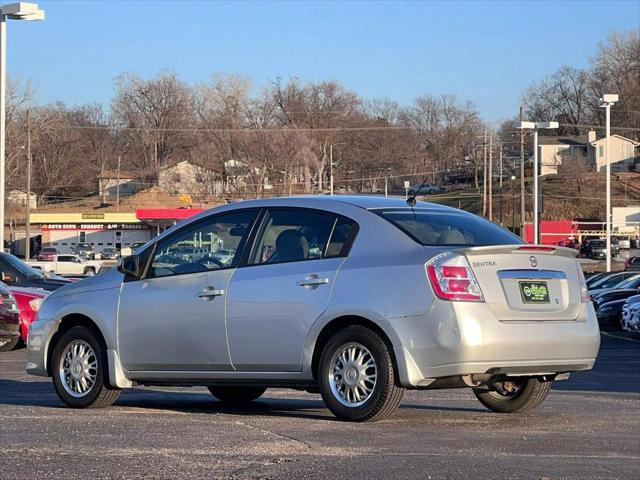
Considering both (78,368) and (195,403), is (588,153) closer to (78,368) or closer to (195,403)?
(195,403)

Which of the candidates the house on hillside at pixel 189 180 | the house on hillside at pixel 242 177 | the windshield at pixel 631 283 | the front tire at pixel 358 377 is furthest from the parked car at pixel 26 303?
the house on hillside at pixel 189 180

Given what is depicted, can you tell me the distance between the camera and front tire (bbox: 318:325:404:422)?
7.82 meters

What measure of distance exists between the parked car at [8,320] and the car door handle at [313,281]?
10.3 m

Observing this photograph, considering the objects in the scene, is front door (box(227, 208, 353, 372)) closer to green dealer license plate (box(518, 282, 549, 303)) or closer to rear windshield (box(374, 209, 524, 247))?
rear windshield (box(374, 209, 524, 247))

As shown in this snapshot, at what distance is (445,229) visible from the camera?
838cm

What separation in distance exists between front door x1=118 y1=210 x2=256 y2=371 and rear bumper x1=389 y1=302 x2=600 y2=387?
1610 mm

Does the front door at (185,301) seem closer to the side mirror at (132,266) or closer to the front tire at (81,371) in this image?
the side mirror at (132,266)

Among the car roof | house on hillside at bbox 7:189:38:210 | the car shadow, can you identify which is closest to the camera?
the car roof

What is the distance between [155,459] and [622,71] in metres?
126

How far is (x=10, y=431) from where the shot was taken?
7.60 metres

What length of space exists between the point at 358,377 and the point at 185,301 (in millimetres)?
1688

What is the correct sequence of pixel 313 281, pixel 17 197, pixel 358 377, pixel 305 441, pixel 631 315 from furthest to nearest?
pixel 17 197 < pixel 631 315 < pixel 313 281 < pixel 358 377 < pixel 305 441

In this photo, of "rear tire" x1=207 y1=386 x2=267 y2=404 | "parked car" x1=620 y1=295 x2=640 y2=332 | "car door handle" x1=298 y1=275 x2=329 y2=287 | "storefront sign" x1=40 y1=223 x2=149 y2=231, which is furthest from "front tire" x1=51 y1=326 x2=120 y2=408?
"storefront sign" x1=40 y1=223 x2=149 y2=231

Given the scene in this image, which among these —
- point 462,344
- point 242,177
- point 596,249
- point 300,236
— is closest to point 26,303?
point 300,236
